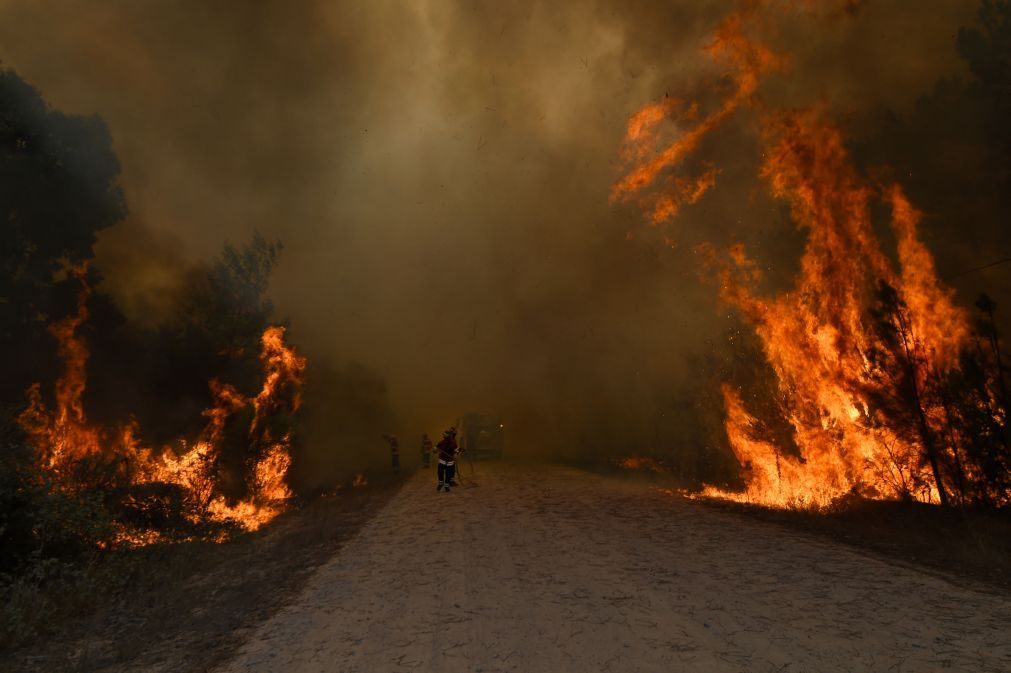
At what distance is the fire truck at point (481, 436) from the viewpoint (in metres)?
32.3

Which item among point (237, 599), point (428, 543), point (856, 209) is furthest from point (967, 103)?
point (237, 599)

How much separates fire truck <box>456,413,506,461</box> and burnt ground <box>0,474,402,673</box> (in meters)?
20.1

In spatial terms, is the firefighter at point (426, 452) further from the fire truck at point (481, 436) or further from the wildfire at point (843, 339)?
the wildfire at point (843, 339)

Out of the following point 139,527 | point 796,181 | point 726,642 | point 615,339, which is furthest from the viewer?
point 615,339

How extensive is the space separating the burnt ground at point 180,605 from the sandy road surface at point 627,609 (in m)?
0.52

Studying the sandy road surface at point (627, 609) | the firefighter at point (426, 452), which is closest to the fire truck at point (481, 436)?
the firefighter at point (426, 452)

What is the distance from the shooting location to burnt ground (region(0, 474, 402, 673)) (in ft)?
18.1

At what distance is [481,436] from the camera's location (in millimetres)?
32562

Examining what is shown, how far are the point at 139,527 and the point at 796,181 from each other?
18.1 metres

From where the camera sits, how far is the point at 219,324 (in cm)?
2242

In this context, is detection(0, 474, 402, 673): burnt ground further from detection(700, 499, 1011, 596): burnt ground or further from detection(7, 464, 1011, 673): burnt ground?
detection(700, 499, 1011, 596): burnt ground

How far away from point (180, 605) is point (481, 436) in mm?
25560

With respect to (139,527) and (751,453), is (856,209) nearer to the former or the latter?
(751,453)

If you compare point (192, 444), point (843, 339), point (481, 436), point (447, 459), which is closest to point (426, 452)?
point (481, 436)
